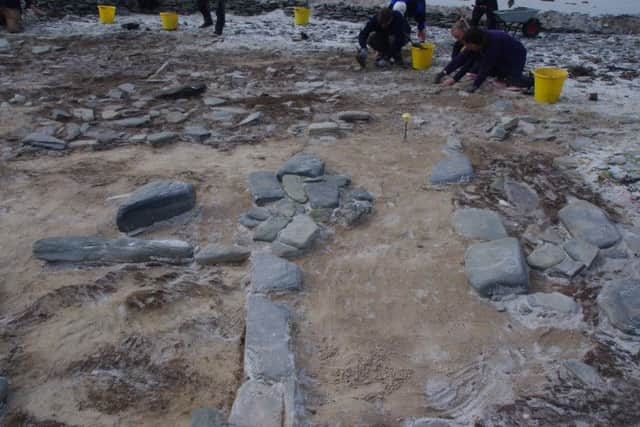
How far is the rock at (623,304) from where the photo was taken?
235 cm

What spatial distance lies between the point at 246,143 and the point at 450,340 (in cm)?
267

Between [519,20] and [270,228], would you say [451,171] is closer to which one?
[270,228]

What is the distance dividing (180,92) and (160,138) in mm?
1321

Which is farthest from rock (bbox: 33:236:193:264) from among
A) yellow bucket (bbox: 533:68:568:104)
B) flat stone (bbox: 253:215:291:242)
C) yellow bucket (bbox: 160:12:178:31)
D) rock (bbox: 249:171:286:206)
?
yellow bucket (bbox: 160:12:178:31)

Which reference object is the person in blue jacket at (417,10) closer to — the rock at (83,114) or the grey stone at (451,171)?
the grey stone at (451,171)

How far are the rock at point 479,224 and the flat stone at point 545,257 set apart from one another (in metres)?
0.21

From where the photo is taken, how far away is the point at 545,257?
2.86 metres

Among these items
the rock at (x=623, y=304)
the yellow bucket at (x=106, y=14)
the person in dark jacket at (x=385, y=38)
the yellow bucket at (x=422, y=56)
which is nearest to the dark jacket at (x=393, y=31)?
the person in dark jacket at (x=385, y=38)

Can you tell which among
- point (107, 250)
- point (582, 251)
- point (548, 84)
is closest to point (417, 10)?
point (548, 84)

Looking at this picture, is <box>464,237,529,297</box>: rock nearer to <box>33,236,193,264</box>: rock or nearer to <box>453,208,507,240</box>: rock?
<box>453,208,507,240</box>: rock

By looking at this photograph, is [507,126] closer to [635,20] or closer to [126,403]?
[126,403]

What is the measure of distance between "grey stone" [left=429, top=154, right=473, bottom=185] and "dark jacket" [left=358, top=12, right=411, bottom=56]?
3.24 metres

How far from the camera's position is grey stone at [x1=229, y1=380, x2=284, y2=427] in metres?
1.94

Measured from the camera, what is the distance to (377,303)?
2.59 m
